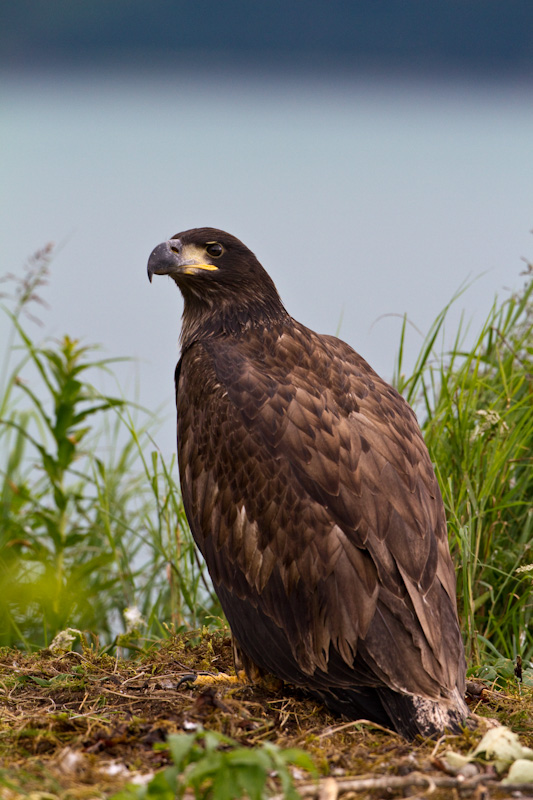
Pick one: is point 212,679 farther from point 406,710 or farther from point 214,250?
point 214,250

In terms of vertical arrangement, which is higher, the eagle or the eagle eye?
the eagle eye

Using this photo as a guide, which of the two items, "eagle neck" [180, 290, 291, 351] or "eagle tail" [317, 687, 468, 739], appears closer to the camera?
"eagle tail" [317, 687, 468, 739]

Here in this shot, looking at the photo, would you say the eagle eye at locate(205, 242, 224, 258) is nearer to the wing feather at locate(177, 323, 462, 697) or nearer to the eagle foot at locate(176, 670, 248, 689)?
the wing feather at locate(177, 323, 462, 697)

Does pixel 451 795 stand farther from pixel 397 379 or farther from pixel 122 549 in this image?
pixel 122 549

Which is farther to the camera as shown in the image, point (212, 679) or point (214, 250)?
point (214, 250)

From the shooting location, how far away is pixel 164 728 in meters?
2.79

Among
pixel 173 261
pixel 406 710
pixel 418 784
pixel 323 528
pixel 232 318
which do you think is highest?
pixel 173 261

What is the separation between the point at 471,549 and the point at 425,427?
2.65ft

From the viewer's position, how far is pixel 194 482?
3.51 meters

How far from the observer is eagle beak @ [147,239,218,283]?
3945mm

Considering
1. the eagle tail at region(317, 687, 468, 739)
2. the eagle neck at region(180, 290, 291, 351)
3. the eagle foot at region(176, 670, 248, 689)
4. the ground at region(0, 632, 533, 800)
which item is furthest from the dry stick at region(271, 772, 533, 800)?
the eagle neck at region(180, 290, 291, 351)

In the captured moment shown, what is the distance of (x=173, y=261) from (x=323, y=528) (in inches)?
61.2

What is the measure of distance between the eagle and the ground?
0.48ft

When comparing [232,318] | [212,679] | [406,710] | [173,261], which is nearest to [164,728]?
[212,679]
